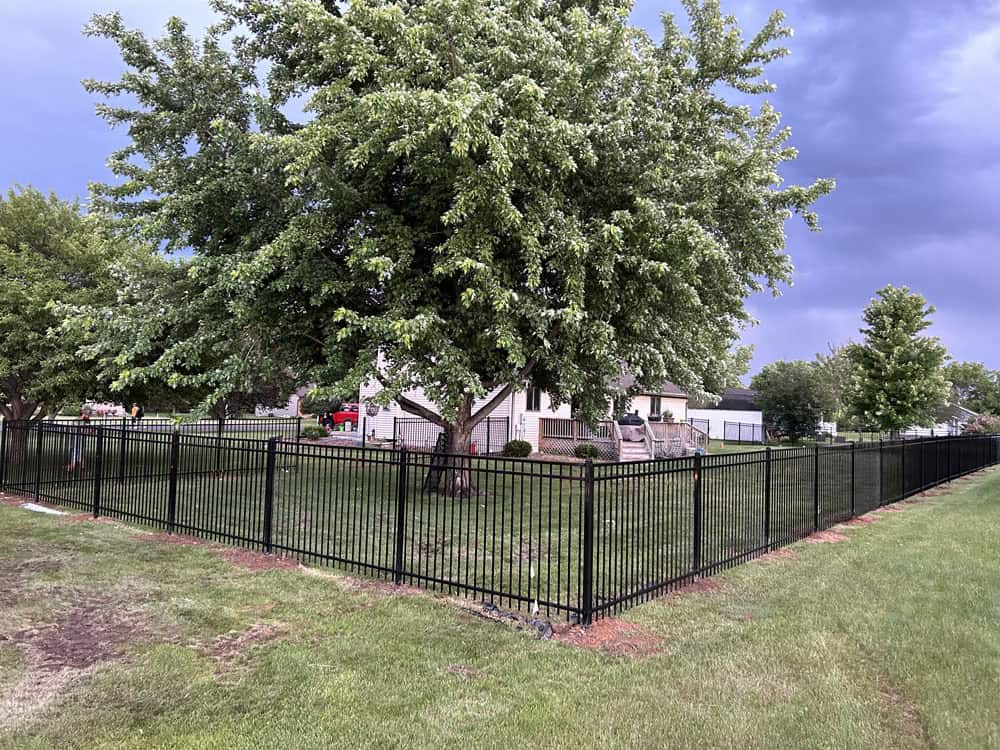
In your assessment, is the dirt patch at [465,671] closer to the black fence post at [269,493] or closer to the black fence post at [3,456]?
the black fence post at [269,493]

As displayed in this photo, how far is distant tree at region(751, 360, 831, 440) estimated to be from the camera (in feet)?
118

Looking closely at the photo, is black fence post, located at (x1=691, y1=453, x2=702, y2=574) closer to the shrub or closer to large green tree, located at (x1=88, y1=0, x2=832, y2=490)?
large green tree, located at (x1=88, y1=0, x2=832, y2=490)

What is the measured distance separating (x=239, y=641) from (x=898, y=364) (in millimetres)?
25127

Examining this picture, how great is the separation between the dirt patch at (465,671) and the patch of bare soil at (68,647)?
2368 mm

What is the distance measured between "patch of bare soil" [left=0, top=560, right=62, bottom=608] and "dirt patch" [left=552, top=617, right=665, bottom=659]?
484cm

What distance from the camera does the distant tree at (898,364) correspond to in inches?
910

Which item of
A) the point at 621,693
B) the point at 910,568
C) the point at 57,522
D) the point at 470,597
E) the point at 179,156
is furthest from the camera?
the point at 179,156

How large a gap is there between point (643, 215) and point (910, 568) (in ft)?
19.0

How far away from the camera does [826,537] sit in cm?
927

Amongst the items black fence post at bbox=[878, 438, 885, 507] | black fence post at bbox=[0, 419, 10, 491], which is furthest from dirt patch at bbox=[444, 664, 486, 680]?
black fence post at bbox=[0, 419, 10, 491]

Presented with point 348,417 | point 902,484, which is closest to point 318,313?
point 902,484

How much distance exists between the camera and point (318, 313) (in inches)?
446

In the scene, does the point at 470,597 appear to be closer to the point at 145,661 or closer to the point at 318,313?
the point at 145,661

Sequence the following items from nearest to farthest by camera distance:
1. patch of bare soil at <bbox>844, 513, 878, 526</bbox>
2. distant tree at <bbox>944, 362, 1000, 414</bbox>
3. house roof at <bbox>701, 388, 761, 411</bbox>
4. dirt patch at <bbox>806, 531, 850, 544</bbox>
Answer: dirt patch at <bbox>806, 531, 850, 544</bbox>
patch of bare soil at <bbox>844, 513, 878, 526</bbox>
house roof at <bbox>701, 388, 761, 411</bbox>
distant tree at <bbox>944, 362, 1000, 414</bbox>
